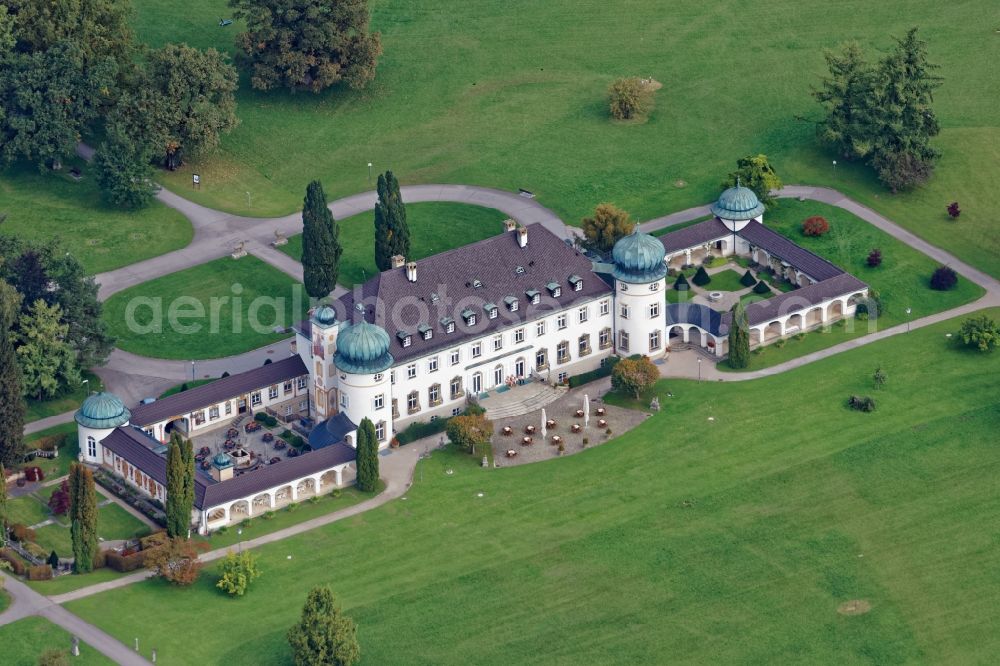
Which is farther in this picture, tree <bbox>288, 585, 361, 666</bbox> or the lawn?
the lawn

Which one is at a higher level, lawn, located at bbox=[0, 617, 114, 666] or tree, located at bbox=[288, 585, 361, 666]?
tree, located at bbox=[288, 585, 361, 666]

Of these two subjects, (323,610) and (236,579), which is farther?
(236,579)

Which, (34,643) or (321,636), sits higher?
(321,636)

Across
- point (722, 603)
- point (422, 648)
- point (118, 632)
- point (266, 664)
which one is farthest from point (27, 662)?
point (722, 603)

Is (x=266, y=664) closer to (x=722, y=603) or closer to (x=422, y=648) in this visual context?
(x=422, y=648)
